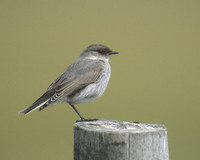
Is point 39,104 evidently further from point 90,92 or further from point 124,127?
point 124,127

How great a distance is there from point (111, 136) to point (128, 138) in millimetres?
142

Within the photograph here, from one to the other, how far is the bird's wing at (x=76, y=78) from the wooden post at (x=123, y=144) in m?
1.93

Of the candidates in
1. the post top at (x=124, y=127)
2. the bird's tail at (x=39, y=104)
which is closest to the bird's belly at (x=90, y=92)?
the bird's tail at (x=39, y=104)

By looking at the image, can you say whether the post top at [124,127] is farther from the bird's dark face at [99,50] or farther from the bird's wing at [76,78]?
the bird's dark face at [99,50]

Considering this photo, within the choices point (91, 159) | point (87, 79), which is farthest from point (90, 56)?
point (91, 159)

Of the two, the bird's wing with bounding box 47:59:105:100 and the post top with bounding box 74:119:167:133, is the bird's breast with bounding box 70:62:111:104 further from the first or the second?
the post top with bounding box 74:119:167:133

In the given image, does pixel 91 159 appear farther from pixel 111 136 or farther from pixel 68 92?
pixel 68 92

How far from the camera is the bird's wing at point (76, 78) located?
5.24 meters

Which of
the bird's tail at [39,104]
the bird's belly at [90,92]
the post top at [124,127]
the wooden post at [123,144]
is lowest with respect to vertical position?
the wooden post at [123,144]

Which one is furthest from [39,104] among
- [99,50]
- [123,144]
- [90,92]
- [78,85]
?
[123,144]

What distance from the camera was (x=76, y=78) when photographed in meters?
5.38

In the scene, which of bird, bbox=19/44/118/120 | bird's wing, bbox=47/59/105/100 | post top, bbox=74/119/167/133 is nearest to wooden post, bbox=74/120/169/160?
post top, bbox=74/119/167/133

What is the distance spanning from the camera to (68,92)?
5.23 m

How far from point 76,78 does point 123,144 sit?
2412 mm
